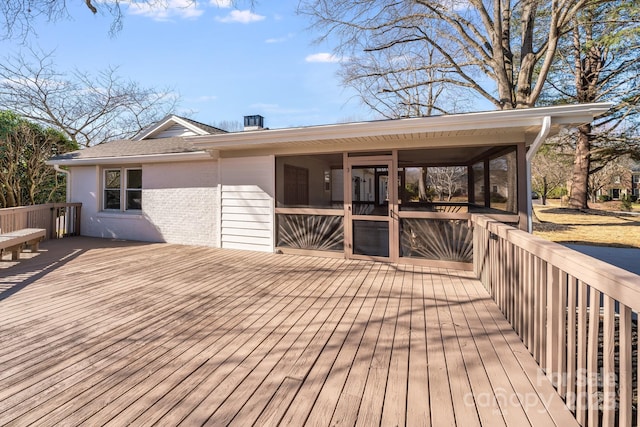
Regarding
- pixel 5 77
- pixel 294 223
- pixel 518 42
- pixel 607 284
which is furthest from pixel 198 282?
pixel 5 77

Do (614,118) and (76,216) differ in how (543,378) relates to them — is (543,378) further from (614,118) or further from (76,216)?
(614,118)

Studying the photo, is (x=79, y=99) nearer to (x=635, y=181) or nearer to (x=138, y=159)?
(x=138, y=159)

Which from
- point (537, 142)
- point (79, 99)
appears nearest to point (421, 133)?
point (537, 142)

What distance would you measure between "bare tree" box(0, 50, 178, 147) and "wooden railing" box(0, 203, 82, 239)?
31.8 feet

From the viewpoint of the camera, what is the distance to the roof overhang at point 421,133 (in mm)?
3992

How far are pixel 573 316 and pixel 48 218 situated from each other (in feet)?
34.7

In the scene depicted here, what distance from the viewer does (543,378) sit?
79.7 inches

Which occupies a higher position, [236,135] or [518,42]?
[518,42]

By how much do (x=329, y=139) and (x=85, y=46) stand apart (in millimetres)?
9847

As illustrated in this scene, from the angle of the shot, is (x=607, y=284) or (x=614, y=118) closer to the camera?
(x=607, y=284)

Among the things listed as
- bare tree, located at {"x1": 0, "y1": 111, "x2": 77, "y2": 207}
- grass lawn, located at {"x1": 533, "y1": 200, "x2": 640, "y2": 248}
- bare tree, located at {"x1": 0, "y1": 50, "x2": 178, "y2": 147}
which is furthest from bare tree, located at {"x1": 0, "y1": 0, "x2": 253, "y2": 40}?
bare tree, located at {"x1": 0, "y1": 50, "x2": 178, "y2": 147}

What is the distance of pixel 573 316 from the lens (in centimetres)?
174

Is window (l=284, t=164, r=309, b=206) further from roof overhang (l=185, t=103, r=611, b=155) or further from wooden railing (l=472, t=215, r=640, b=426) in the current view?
wooden railing (l=472, t=215, r=640, b=426)

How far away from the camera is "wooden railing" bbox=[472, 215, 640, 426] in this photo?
1293 millimetres
